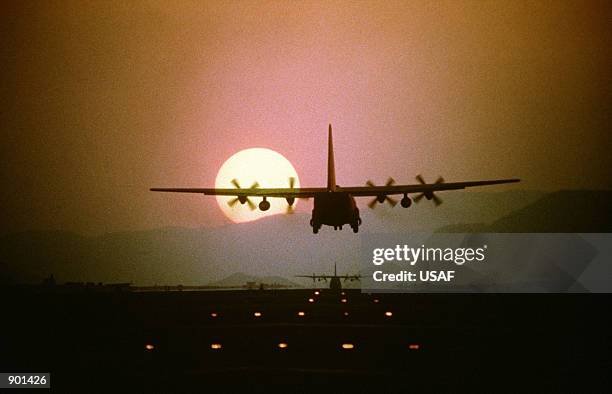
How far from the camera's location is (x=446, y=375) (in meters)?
21.4

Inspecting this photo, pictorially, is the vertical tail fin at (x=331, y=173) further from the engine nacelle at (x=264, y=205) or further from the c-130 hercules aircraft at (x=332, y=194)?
the engine nacelle at (x=264, y=205)

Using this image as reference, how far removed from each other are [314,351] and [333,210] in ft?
87.1

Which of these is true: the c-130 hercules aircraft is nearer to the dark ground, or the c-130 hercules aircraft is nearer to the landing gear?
the landing gear

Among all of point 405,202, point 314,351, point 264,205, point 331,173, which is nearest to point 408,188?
point 405,202

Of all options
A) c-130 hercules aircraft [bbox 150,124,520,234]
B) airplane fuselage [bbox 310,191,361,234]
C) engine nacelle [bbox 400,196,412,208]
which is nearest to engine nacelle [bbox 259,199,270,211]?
c-130 hercules aircraft [bbox 150,124,520,234]

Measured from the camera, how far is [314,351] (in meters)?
26.6

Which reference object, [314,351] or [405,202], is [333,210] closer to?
[405,202]

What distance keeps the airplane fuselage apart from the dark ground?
11185 millimetres

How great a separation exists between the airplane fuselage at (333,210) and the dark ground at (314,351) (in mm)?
11185

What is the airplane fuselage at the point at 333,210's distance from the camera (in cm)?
5228

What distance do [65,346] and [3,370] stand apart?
6.16 meters

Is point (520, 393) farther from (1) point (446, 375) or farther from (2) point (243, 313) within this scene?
(2) point (243, 313)

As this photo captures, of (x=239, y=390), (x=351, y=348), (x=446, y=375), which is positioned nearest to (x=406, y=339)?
(x=351, y=348)

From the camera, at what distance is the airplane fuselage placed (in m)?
52.3
